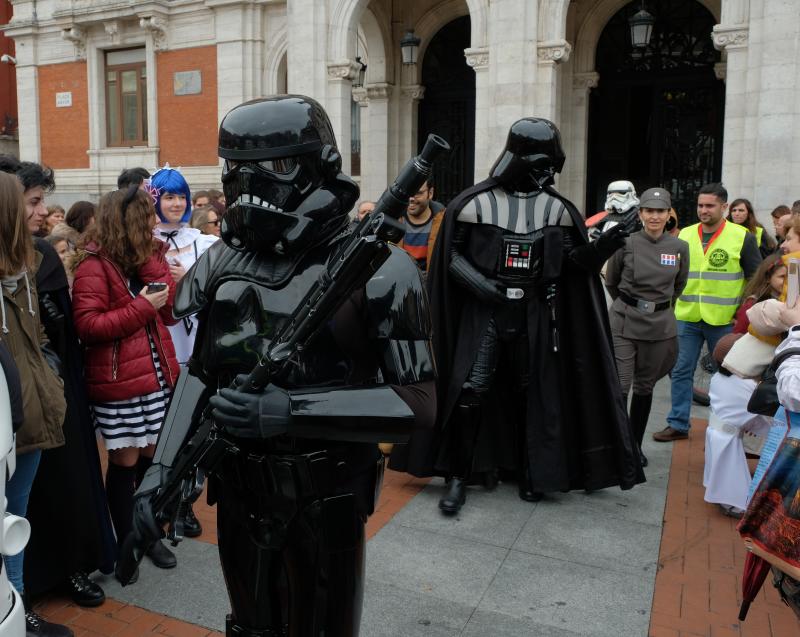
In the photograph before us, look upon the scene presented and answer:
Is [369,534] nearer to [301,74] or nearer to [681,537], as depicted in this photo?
[681,537]

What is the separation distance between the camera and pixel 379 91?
581 inches

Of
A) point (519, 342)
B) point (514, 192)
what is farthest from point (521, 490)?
point (514, 192)

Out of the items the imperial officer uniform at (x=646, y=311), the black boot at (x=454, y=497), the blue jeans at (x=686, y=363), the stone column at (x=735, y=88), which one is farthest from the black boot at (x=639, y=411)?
the stone column at (x=735, y=88)

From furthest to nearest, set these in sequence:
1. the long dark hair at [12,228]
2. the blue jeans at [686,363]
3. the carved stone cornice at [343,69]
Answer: the carved stone cornice at [343,69]
the blue jeans at [686,363]
the long dark hair at [12,228]

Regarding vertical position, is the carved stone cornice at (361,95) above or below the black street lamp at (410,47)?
below

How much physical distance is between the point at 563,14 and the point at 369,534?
9.33 m

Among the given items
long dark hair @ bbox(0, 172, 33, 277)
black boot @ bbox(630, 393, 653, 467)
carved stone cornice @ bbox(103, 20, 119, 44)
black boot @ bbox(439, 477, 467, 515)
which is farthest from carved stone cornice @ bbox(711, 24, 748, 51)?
carved stone cornice @ bbox(103, 20, 119, 44)

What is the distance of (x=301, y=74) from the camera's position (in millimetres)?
12727

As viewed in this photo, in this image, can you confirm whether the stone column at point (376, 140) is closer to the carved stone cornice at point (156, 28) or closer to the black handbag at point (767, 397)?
the carved stone cornice at point (156, 28)

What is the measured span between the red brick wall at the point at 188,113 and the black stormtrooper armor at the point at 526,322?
13.2 meters

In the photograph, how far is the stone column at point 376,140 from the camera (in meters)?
14.7

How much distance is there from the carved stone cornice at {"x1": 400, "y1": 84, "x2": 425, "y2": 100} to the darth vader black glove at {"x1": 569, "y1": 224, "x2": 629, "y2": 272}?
1127 centimetres

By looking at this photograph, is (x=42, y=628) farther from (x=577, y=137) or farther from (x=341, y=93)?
(x=577, y=137)

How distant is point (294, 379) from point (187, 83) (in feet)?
53.4
